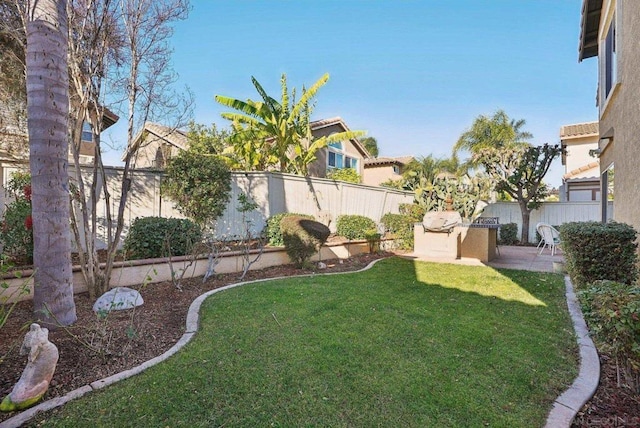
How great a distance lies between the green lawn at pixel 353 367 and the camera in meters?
2.54

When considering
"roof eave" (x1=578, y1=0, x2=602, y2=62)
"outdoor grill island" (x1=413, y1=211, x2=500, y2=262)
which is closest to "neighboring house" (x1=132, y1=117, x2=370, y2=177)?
"outdoor grill island" (x1=413, y1=211, x2=500, y2=262)

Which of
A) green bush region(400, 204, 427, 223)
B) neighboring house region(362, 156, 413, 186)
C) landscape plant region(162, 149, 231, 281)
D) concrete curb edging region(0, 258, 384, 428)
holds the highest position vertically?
neighboring house region(362, 156, 413, 186)

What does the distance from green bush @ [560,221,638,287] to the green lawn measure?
75cm

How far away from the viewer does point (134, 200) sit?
8.68m

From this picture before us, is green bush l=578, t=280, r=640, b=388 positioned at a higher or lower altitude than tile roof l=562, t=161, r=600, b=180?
lower

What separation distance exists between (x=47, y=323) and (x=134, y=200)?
5.41 meters

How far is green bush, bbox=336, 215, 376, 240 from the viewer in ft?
37.1

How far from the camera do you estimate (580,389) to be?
2982 mm

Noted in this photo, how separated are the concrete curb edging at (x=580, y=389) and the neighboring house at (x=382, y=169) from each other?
25202 millimetres

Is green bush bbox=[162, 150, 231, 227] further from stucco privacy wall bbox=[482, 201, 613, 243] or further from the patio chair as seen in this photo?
stucco privacy wall bbox=[482, 201, 613, 243]

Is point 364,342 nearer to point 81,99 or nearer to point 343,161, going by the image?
point 81,99

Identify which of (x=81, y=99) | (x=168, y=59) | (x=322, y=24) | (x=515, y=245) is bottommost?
(x=515, y=245)

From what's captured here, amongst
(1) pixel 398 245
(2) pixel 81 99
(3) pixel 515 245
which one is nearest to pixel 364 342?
(2) pixel 81 99

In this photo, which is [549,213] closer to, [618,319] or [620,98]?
[620,98]
